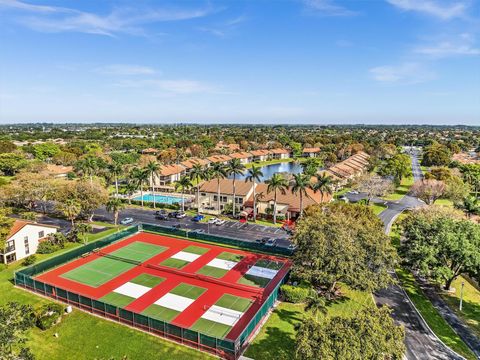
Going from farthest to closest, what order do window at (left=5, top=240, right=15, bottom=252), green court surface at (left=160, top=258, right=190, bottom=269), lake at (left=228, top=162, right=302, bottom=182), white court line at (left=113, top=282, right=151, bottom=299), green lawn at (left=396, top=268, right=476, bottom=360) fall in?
1. lake at (left=228, top=162, right=302, bottom=182)
2. green court surface at (left=160, top=258, right=190, bottom=269)
3. window at (left=5, top=240, right=15, bottom=252)
4. white court line at (left=113, top=282, right=151, bottom=299)
5. green lawn at (left=396, top=268, right=476, bottom=360)

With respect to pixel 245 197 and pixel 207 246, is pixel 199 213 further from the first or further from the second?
pixel 207 246

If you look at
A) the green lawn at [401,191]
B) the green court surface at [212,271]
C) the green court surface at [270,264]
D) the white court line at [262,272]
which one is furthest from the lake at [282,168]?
the green court surface at [212,271]

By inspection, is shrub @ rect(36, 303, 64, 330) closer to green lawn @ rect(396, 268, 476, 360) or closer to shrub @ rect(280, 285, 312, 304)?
shrub @ rect(280, 285, 312, 304)

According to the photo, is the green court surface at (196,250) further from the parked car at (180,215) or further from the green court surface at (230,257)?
the parked car at (180,215)

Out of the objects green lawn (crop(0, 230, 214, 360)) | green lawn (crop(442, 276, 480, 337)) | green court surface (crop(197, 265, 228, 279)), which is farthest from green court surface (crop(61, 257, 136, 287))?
green lawn (crop(442, 276, 480, 337))

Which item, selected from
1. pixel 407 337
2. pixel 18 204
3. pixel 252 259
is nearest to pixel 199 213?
pixel 252 259

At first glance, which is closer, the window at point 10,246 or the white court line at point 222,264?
the window at point 10,246

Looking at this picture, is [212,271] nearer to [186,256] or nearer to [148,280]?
[186,256]
